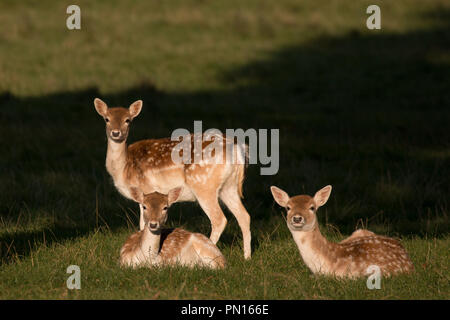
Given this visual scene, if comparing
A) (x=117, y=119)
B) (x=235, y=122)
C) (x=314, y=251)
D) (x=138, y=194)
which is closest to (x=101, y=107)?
(x=117, y=119)

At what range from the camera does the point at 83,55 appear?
1991 cm

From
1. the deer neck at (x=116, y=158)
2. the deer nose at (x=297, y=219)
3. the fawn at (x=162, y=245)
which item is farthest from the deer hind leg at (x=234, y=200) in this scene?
the deer nose at (x=297, y=219)

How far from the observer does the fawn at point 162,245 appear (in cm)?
730

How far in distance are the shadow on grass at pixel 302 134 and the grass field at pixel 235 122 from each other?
0.04 meters

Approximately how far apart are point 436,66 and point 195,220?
1169 centimetres

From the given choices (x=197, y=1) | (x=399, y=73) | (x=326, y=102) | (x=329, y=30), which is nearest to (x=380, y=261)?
(x=326, y=102)

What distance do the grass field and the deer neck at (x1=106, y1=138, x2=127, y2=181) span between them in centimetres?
69

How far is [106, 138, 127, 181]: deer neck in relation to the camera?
8.84 m

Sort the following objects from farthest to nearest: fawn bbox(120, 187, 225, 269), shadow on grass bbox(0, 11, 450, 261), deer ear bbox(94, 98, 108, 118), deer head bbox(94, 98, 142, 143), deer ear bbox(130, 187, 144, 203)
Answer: shadow on grass bbox(0, 11, 450, 261)
deer ear bbox(94, 98, 108, 118)
deer head bbox(94, 98, 142, 143)
deer ear bbox(130, 187, 144, 203)
fawn bbox(120, 187, 225, 269)

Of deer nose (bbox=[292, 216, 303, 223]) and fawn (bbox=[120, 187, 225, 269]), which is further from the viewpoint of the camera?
fawn (bbox=[120, 187, 225, 269])

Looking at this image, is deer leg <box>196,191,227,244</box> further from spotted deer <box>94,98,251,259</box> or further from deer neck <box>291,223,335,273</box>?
deer neck <box>291,223,335,273</box>

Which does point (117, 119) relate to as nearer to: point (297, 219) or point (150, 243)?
point (150, 243)

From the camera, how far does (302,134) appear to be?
13.9 m

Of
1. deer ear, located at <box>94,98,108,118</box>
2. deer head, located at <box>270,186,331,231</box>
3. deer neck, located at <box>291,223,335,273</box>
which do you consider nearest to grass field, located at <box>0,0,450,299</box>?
deer neck, located at <box>291,223,335,273</box>
